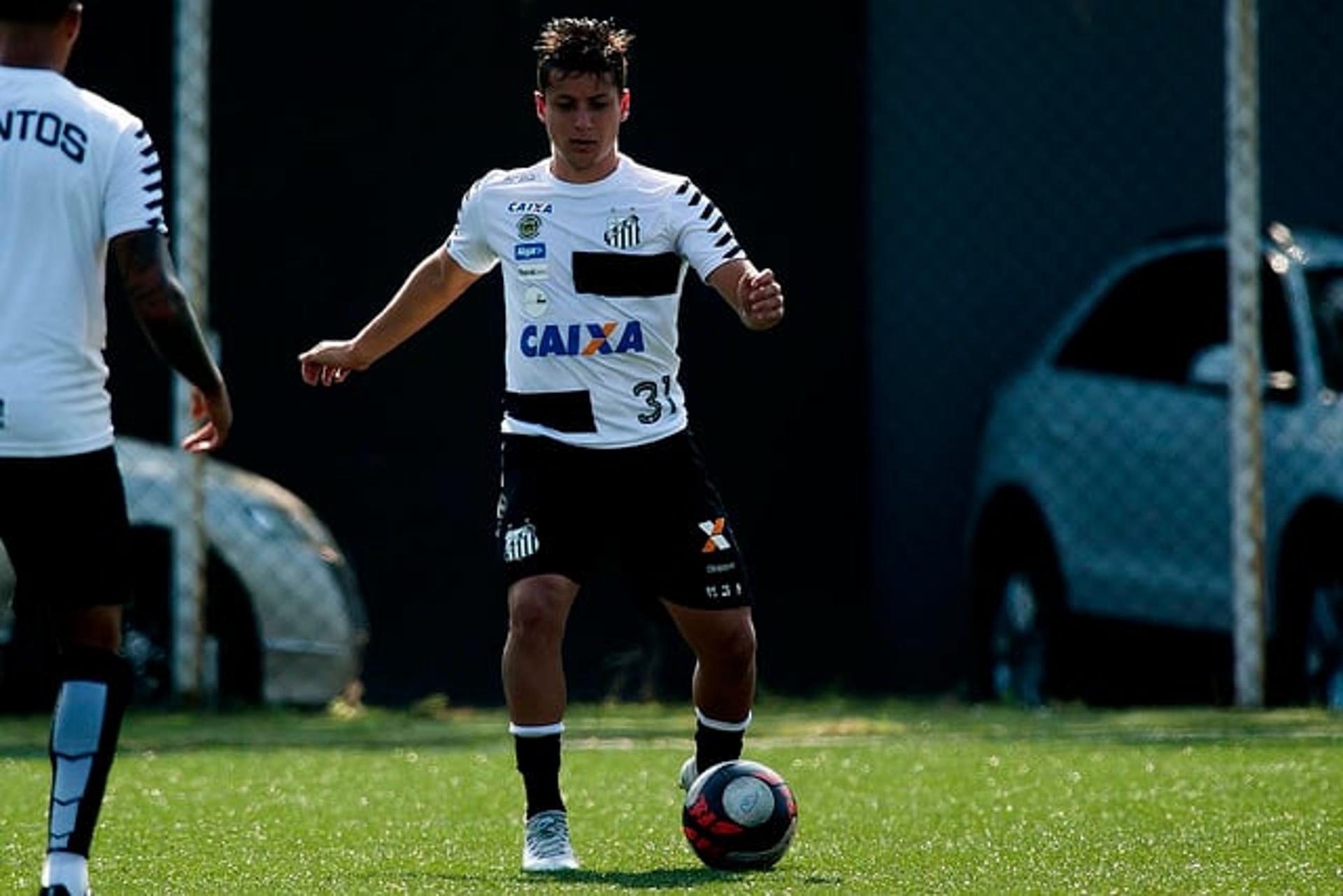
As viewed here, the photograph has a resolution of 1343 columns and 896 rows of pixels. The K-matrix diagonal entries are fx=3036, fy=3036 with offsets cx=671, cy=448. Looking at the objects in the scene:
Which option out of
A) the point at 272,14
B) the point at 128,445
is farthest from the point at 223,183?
the point at 128,445

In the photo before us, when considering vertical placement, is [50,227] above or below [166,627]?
above

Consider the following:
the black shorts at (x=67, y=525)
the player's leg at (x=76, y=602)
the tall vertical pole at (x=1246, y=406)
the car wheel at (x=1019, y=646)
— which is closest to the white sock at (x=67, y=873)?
the player's leg at (x=76, y=602)

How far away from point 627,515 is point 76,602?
1.61 meters

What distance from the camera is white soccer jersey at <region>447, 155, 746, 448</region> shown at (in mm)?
6617

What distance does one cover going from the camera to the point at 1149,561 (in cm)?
1141

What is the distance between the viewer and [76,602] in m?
5.35

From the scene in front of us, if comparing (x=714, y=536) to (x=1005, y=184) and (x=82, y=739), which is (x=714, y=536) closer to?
(x=82, y=739)

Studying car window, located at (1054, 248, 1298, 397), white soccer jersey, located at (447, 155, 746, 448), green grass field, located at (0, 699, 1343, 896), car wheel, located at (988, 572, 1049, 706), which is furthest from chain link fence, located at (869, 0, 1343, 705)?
white soccer jersey, located at (447, 155, 746, 448)

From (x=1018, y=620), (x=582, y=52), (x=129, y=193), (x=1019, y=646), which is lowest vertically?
(x=1019, y=646)

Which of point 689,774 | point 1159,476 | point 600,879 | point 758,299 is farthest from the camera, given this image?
point 1159,476

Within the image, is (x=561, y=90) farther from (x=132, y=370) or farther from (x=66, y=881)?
(x=132, y=370)

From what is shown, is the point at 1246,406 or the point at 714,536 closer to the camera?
the point at 714,536

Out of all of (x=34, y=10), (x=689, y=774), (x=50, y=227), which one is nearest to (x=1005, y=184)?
(x=689, y=774)

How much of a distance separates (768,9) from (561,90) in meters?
6.49
